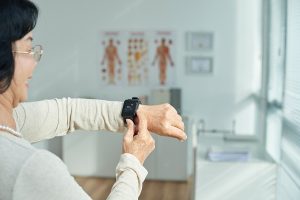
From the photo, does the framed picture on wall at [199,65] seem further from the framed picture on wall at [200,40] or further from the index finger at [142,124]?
the index finger at [142,124]

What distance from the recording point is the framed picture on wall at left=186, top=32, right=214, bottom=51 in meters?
4.40

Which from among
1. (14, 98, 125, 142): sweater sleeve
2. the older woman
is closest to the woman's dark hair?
the older woman

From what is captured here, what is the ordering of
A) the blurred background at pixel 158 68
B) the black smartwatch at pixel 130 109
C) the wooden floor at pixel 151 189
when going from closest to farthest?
the black smartwatch at pixel 130 109 < the wooden floor at pixel 151 189 < the blurred background at pixel 158 68

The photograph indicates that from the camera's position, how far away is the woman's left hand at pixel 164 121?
1.11 m

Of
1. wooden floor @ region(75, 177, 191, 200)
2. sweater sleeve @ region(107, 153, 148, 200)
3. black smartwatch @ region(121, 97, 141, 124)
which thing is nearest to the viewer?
sweater sleeve @ region(107, 153, 148, 200)

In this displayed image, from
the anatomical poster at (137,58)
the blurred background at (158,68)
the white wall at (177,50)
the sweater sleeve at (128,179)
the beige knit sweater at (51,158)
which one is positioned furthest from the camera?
the anatomical poster at (137,58)

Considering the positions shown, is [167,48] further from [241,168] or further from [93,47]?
[241,168]

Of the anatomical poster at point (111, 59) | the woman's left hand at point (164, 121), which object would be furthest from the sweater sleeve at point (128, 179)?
the anatomical poster at point (111, 59)

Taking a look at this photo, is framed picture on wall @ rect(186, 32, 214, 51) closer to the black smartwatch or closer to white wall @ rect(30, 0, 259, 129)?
white wall @ rect(30, 0, 259, 129)

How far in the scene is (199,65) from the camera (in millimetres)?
4449

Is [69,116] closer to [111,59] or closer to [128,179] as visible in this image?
[128,179]

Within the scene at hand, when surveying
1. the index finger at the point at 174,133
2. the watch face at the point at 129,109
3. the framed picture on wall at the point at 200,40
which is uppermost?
the framed picture on wall at the point at 200,40

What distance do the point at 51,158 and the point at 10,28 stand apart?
285 mm

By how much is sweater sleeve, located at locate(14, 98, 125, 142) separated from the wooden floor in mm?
2615
